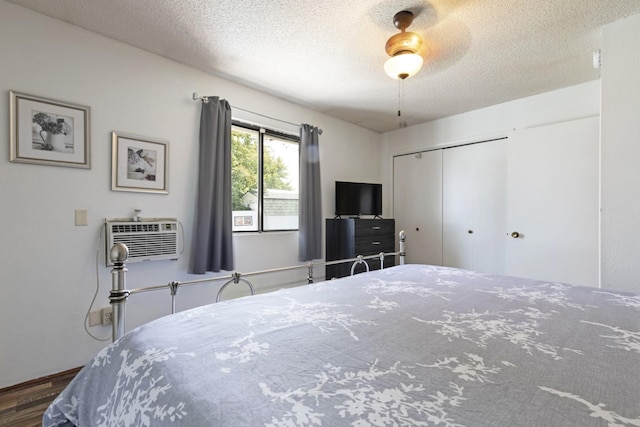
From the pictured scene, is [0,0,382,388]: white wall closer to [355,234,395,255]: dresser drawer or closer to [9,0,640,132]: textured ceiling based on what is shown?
[9,0,640,132]: textured ceiling

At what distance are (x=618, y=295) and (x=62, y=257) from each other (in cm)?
339

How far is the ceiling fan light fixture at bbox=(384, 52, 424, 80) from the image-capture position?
206 cm

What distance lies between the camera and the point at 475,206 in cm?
375

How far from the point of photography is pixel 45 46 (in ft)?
6.67

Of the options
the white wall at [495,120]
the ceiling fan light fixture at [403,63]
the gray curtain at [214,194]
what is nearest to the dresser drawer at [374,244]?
the white wall at [495,120]

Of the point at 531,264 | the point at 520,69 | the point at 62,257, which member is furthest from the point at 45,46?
the point at 531,264

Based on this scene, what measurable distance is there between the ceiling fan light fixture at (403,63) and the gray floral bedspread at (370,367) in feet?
5.31

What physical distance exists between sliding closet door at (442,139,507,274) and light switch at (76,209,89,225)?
12.8 ft

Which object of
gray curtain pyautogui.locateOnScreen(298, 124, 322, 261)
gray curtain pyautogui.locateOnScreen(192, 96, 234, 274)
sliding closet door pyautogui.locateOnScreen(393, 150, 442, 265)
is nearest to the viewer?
gray curtain pyautogui.locateOnScreen(192, 96, 234, 274)

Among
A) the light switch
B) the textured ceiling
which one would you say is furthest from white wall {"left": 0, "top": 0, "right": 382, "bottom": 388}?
the textured ceiling

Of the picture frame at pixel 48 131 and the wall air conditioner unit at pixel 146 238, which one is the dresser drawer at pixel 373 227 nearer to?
the wall air conditioner unit at pixel 146 238

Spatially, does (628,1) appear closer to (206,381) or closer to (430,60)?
(430,60)

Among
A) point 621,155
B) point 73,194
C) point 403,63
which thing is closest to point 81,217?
point 73,194

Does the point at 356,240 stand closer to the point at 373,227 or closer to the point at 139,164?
the point at 373,227
